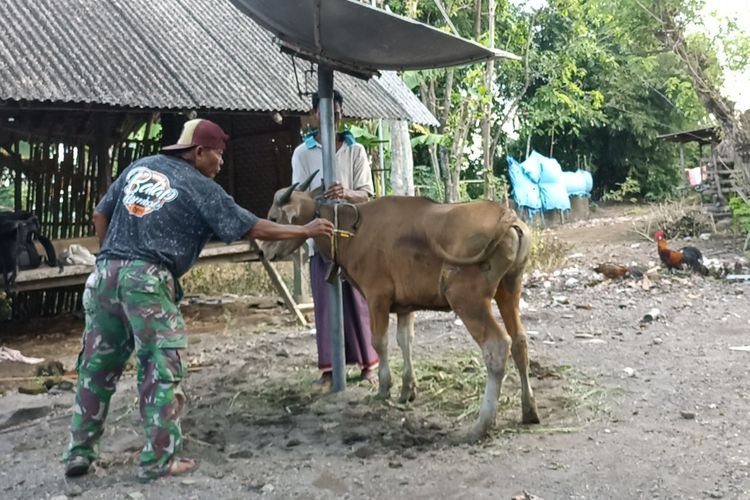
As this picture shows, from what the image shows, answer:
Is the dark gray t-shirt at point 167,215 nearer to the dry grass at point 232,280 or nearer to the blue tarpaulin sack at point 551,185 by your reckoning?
the dry grass at point 232,280

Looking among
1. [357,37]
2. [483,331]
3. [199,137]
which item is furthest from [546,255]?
[199,137]

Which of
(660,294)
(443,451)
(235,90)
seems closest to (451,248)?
(443,451)

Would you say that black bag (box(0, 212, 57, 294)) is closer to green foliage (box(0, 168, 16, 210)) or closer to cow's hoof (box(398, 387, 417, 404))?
green foliage (box(0, 168, 16, 210))

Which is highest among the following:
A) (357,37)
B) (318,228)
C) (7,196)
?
(357,37)

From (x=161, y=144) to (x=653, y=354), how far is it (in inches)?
292

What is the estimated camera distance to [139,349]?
406 cm

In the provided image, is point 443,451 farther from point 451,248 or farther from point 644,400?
point 644,400

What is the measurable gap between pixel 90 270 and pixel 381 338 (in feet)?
15.4

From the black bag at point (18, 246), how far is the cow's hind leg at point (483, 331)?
5382 millimetres

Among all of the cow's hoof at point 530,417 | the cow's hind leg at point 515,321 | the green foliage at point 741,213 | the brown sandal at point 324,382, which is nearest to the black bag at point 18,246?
the brown sandal at point 324,382

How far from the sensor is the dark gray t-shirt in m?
4.04

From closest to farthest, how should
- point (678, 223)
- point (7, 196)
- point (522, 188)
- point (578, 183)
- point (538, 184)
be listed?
point (7, 196), point (678, 223), point (522, 188), point (538, 184), point (578, 183)

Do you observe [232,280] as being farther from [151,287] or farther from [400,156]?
[151,287]

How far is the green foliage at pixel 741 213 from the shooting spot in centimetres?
1456
